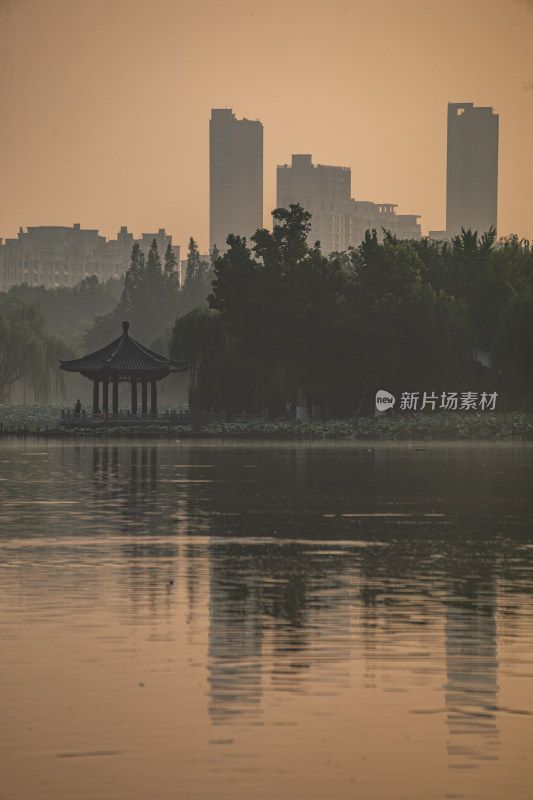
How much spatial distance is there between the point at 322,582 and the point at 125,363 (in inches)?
2415

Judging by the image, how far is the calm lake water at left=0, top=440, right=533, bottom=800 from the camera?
7.62 m

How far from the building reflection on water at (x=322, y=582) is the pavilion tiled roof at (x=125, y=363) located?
43.3 meters

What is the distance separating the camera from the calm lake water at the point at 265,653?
7617 millimetres

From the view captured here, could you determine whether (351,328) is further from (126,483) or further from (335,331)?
(126,483)

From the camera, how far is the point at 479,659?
35.0ft

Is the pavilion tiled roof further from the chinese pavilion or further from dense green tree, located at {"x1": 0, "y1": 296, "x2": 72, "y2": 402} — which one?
dense green tree, located at {"x1": 0, "y1": 296, "x2": 72, "y2": 402}

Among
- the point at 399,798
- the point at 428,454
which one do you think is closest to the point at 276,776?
the point at 399,798

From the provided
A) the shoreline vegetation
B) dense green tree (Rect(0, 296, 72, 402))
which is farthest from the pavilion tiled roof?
dense green tree (Rect(0, 296, 72, 402))

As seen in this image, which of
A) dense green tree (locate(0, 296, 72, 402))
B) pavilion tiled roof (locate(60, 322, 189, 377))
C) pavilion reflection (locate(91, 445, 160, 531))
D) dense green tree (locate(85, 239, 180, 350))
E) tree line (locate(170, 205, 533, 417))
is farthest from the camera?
dense green tree (locate(85, 239, 180, 350))

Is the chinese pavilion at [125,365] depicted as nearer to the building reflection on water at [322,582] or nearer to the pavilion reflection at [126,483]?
the pavilion reflection at [126,483]

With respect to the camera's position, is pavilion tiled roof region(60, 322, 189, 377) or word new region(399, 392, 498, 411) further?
pavilion tiled roof region(60, 322, 189, 377)

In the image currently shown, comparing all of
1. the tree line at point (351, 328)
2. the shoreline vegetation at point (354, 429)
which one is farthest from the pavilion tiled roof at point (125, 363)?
the shoreline vegetation at point (354, 429)

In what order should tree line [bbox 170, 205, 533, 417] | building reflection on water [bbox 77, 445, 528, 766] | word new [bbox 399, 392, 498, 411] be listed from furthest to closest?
tree line [bbox 170, 205, 533, 417] → word new [bbox 399, 392, 498, 411] → building reflection on water [bbox 77, 445, 528, 766]

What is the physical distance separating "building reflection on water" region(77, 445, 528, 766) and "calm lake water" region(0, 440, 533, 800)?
0.12ft
